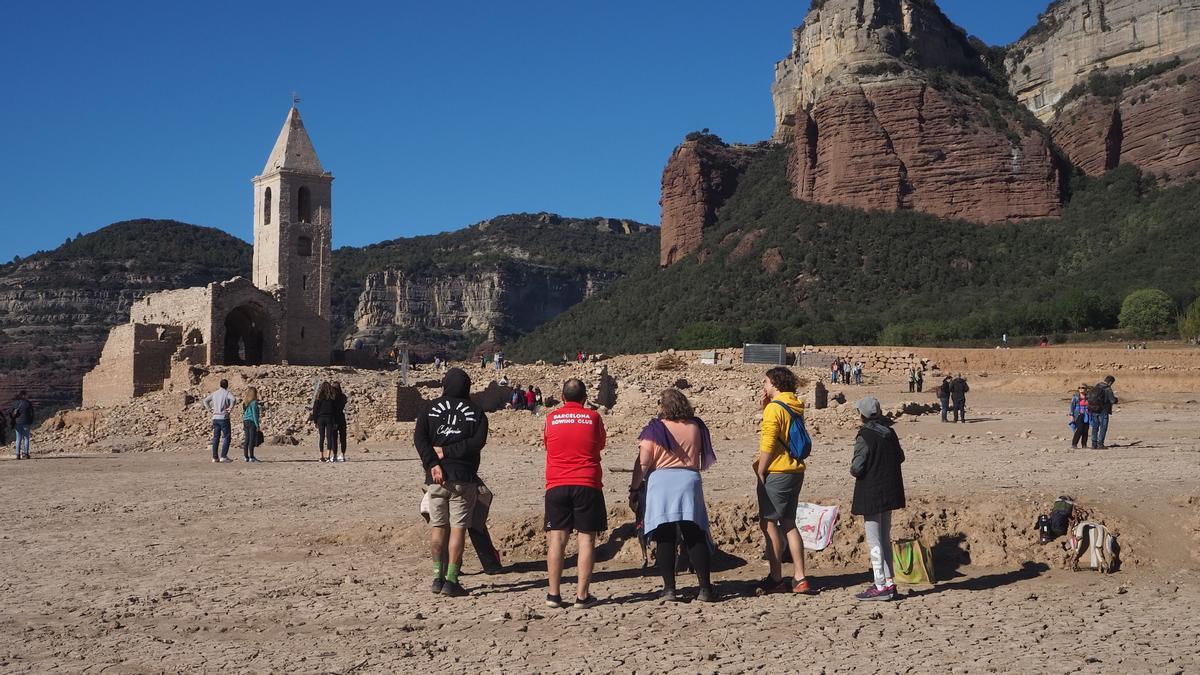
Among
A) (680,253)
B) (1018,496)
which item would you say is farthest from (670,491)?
(680,253)

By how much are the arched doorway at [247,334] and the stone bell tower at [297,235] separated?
1.50 meters

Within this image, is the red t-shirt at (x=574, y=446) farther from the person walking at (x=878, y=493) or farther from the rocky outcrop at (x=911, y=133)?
the rocky outcrop at (x=911, y=133)

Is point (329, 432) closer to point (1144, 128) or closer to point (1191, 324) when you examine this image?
point (1191, 324)

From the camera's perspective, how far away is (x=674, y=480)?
8.45m

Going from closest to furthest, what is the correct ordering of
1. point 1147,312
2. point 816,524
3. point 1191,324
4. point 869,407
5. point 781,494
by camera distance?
point 781,494 → point 869,407 → point 816,524 → point 1191,324 → point 1147,312

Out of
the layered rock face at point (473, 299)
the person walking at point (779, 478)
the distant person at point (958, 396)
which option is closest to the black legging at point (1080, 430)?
the distant person at point (958, 396)

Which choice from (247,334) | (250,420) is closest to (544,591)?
(250,420)

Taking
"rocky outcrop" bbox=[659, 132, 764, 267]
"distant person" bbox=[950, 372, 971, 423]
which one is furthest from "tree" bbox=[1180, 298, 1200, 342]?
"rocky outcrop" bbox=[659, 132, 764, 267]

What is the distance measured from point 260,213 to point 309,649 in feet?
153

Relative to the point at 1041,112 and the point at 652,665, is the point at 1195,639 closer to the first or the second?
the point at 652,665

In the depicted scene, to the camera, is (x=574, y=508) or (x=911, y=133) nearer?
(x=574, y=508)

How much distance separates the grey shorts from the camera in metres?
8.76

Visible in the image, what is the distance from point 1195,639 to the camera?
24.9 ft

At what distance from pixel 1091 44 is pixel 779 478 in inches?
4042
